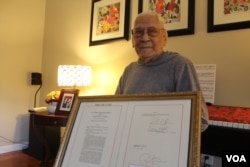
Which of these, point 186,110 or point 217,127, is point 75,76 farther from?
point 186,110

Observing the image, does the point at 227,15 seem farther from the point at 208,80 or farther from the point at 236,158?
the point at 236,158

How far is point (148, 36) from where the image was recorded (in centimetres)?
98

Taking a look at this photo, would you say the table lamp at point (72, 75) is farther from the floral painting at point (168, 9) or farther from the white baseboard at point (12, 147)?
the white baseboard at point (12, 147)

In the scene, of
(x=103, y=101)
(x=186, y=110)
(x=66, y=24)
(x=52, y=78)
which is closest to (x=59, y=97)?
(x=52, y=78)

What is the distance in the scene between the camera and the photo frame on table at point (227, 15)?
1.51 m

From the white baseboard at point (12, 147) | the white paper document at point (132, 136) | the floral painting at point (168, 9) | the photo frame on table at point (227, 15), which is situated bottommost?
the white baseboard at point (12, 147)

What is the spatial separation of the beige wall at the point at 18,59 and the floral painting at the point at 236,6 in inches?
96.7

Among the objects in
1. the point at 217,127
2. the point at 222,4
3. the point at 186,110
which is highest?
the point at 222,4

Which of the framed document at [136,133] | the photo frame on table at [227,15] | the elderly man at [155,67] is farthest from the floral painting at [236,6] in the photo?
the framed document at [136,133]

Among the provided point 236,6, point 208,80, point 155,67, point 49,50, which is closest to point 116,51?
point 208,80

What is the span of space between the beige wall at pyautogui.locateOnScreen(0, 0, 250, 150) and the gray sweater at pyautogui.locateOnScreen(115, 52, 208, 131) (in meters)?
0.87

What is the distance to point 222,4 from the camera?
1606 millimetres

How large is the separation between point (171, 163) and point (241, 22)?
4.33 feet

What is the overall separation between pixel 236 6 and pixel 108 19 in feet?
4.06
